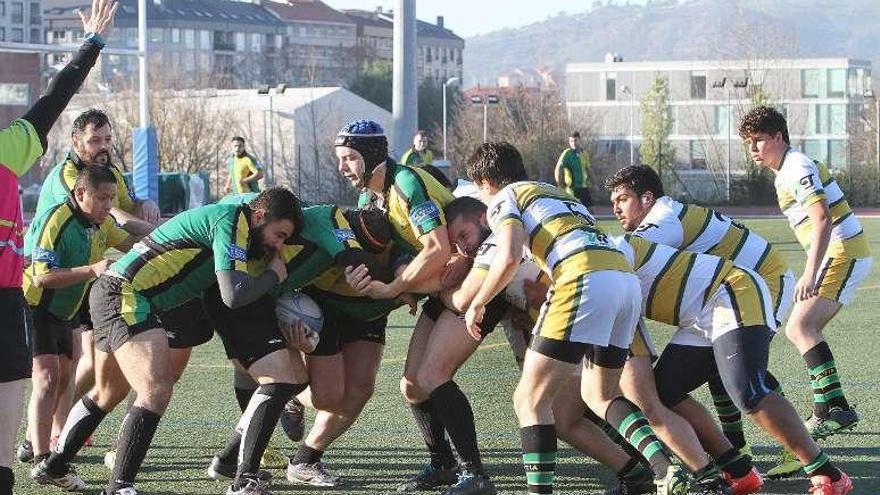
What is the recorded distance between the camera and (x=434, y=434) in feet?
22.9

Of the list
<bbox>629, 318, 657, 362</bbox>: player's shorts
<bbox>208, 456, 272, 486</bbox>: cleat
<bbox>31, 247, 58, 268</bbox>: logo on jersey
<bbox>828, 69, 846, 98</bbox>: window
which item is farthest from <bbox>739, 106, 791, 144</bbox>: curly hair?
<bbox>828, 69, 846, 98</bbox>: window

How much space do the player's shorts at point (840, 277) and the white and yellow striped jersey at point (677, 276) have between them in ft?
6.90

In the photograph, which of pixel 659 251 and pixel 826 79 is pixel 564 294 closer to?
pixel 659 251

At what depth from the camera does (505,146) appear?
6562mm

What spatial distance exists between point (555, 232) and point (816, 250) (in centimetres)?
254

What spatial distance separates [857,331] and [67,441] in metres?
7.79

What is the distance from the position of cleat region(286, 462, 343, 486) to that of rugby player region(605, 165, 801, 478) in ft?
5.93

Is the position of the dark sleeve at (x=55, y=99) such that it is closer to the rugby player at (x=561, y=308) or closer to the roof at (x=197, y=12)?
the rugby player at (x=561, y=308)

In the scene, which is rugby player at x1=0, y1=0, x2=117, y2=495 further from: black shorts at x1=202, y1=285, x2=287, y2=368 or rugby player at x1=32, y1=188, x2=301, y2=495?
black shorts at x1=202, y1=285, x2=287, y2=368

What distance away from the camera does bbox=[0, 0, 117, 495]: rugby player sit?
5.25 meters

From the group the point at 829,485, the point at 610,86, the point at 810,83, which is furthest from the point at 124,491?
the point at 610,86

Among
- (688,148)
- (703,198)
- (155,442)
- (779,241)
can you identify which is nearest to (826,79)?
(688,148)

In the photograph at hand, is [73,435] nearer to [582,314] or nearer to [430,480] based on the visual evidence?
[430,480]

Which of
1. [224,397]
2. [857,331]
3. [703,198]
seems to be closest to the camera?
[224,397]
